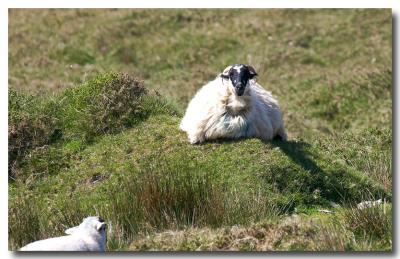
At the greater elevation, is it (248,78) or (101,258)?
(248,78)

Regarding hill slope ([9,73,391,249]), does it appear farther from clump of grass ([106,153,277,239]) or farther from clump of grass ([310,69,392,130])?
clump of grass ([310,69,392,130])

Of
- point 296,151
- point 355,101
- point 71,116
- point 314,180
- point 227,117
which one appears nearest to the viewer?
point 314,180

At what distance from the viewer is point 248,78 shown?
10.5 m

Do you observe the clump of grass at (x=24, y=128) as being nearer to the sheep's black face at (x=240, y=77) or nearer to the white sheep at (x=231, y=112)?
the white sheep at (x=231, y=112)

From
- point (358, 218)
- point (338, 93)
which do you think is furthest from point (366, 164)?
point (338, 93)

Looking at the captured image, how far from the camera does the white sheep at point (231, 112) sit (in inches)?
416

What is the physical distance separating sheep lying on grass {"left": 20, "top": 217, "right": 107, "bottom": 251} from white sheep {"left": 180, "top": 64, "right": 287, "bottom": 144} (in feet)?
9.00

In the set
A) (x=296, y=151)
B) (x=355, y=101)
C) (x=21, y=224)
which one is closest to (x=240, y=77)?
(x=296, y=151)

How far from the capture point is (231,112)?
34.9 ft

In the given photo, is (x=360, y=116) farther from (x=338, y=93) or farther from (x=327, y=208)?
(x=327, y=208)

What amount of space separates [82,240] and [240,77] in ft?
10.9

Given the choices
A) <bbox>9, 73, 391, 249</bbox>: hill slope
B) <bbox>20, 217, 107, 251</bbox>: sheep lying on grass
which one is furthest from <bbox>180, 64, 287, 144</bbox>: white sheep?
<bbox>20, 217, 107, 251</bbox>: sheep lying on grass

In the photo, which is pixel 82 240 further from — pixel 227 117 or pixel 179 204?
pixel 227 117

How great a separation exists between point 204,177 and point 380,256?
2.14 meters
